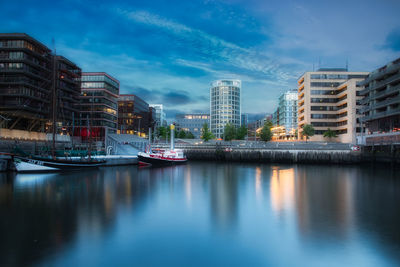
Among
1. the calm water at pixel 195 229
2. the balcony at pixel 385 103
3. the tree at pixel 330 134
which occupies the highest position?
the balcony at pixel 385 103

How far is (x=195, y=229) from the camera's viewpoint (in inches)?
640

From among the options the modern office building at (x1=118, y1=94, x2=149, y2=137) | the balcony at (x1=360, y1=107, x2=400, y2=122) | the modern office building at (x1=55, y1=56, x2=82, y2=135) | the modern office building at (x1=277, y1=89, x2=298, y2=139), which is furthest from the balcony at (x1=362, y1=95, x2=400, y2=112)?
the modern office building at (x1=118, y1=94, x2=149, y2=137)

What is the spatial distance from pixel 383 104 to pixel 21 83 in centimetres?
9832

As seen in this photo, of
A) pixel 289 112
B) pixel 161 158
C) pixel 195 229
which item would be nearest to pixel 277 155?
pixel 161 158

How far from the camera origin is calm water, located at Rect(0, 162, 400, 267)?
12.0 metres

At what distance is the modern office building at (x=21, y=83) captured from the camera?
70.2 metres

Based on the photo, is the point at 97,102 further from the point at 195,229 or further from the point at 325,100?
the point at 195,229

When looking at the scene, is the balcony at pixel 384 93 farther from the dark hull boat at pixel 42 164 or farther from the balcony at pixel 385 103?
the dark hull boat at pixel 42 164

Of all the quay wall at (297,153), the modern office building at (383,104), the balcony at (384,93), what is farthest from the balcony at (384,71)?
the quay wall at (297,153)

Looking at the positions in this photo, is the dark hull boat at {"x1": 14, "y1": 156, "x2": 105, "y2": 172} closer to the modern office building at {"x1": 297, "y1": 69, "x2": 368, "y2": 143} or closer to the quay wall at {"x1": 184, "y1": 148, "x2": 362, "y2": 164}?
the quay wall at {"x1": 184, "y1": 148, "x2": 362, "y2": 164}

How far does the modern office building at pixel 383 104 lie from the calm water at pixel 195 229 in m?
58.7

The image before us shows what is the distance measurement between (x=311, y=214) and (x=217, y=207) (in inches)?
276

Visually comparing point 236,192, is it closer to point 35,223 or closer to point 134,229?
point 134,229

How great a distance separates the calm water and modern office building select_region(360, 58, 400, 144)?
58682 mm
